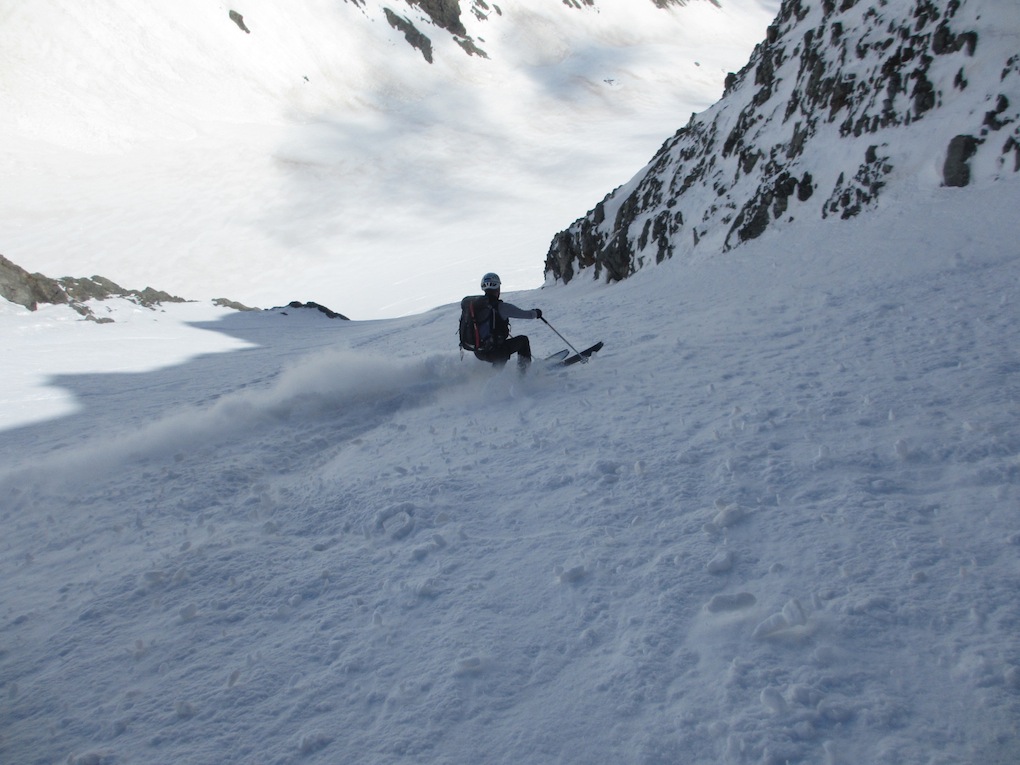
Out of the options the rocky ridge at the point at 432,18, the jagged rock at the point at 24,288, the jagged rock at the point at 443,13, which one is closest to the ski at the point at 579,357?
the jagged rock at the point at 24,288

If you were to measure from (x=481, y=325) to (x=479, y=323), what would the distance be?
0.03 metres

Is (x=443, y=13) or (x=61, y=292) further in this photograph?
(x=443, y=13)

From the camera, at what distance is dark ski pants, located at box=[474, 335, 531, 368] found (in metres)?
8.27

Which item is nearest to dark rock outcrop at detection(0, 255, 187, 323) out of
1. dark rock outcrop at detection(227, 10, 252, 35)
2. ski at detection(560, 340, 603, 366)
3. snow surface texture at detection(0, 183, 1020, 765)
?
snow surface texture at detection(0, 183, 1020, 765)

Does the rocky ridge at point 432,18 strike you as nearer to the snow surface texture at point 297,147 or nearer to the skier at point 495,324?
the snow surface texture at point 297,147

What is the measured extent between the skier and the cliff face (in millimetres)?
7282

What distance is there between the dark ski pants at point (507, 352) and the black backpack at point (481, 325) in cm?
7

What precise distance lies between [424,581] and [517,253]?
34101 mm

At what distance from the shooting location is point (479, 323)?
8156mm

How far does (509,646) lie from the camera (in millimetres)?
3633

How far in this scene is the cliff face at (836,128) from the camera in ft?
38.3

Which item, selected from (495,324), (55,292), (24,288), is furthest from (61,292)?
(495,324)

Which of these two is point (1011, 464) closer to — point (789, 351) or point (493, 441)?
point (789, 351)

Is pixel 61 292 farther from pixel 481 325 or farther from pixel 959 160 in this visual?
pixel 959 160
